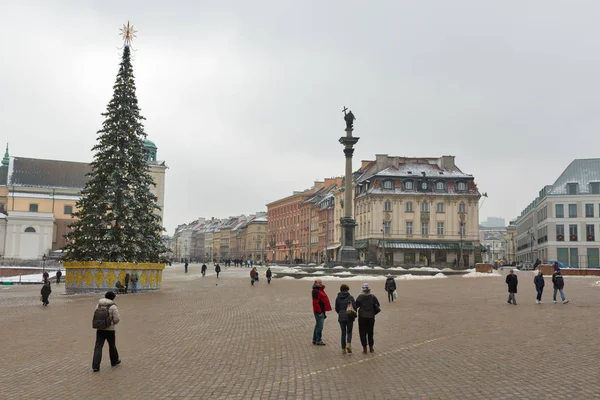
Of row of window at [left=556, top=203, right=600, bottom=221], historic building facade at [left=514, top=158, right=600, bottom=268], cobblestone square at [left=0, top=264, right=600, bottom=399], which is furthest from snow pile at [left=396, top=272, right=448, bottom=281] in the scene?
row of window at [left=556, top=203, right=600, bottom=221]

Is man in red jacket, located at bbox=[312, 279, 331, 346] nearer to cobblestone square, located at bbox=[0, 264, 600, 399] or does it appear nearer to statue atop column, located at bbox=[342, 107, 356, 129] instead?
cobblestone square, located at bbox=[0, 264, 600, 399]

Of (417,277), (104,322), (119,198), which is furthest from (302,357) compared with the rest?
(417,277)

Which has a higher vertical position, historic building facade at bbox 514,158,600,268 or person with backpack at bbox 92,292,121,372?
historic building facade at bbox 514,158,600,268

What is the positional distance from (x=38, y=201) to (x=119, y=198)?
66.3 meters

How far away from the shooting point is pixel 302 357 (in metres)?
11.9

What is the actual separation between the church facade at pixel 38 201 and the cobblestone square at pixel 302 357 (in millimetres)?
63436

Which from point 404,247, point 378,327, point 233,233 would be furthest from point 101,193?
point 233,233

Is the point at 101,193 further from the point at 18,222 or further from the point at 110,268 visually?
the point at 18,222

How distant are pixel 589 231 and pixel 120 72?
63.3 meters

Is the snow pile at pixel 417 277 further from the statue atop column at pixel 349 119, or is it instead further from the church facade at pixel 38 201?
the church facade at pixel 38 201

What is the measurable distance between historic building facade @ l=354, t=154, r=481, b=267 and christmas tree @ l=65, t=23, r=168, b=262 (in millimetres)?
46957

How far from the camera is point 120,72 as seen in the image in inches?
1426

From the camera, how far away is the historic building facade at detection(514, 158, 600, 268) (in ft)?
250

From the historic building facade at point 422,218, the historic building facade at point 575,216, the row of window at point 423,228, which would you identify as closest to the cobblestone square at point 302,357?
the historic building facade at point 422,218
